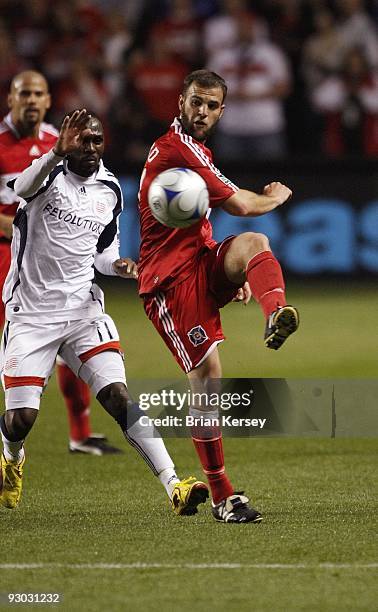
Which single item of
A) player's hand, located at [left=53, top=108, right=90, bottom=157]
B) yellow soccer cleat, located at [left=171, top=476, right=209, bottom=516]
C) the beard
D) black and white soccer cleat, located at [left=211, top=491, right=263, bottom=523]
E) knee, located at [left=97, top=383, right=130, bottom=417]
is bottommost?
black and white soccer cleat, located at [left=211, top=491, right=263, bottom=523]

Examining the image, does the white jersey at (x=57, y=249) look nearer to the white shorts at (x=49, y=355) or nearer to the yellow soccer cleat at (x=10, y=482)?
the white shorts at (x=49, y=355)

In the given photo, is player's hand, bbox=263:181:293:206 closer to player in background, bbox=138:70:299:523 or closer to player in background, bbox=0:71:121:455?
player in background, bbox=138:70:299:523

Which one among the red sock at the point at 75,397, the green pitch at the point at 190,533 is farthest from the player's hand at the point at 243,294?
the red sock at the point at 75,397

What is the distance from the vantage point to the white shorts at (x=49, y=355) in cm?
689

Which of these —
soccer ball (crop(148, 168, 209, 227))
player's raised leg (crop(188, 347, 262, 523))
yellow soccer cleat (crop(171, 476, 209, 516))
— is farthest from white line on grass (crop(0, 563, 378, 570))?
soccer ball (crop(148, 168, 209, 227))

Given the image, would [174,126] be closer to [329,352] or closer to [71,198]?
[71,198]

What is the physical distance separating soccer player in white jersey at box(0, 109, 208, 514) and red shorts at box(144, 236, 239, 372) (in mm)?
284

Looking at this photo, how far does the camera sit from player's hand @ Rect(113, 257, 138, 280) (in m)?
6.93

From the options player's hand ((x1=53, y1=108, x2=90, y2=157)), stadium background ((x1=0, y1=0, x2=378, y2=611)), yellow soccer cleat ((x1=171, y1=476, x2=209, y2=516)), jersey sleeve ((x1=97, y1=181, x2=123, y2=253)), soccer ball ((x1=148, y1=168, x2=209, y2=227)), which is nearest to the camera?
stadium background ((x1=0, y1=0, x2=378, y2=611))

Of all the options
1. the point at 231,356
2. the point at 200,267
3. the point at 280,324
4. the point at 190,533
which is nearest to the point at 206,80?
the point at 200,267

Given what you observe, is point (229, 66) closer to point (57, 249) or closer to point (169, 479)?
point (57, 249)

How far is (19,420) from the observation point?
22.6 ft

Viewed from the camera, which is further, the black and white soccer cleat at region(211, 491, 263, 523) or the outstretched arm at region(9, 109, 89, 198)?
the black and white soccer cleat at region(211, 491, 263, 523)

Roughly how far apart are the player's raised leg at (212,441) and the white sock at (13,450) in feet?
2.95
